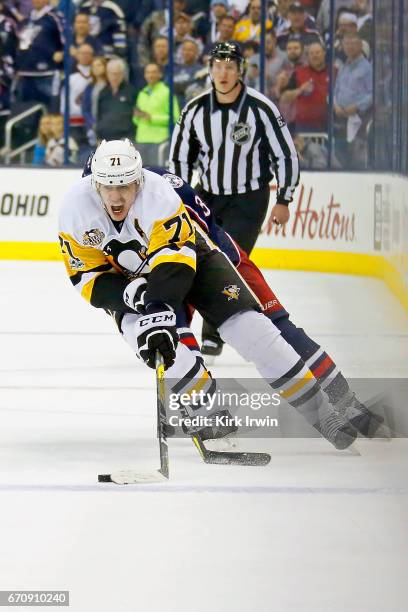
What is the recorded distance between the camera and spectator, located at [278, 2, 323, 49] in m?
11.1

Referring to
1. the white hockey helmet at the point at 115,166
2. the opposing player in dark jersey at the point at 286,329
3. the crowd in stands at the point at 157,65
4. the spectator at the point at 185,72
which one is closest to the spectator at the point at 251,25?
the crowd in stands at the point at 157,65

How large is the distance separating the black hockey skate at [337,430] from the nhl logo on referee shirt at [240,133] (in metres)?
Answer: 2.49

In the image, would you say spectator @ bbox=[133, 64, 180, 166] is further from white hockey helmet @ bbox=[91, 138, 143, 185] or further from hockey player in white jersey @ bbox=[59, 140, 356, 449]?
white hockey helmet @ bbox=[91, 138, 143, 185]

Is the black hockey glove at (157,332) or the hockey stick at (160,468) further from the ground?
the black hockey glove at (157,332)

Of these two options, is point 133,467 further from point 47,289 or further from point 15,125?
point 15,125

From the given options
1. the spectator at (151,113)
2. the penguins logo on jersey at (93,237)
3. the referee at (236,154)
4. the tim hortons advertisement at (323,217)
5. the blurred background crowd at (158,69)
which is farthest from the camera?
the spectator at (151,113)

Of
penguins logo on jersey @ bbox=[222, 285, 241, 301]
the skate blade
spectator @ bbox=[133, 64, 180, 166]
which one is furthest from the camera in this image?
spectator @ bbox=[133, 64, 180, 166]

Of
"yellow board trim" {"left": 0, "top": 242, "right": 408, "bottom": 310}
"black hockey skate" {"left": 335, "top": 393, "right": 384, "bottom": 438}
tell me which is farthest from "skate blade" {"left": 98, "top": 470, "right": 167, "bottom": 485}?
"yellow board trim" {"left": 0, "top": 242, "right": 408, "bottom": 310}

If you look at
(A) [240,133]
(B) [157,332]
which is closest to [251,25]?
(A) [240,133]

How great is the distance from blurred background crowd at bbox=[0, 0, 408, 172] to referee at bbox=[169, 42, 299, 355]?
12.6ft

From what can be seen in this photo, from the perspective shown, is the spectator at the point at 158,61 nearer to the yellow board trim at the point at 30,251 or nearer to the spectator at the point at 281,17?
the spectator at the point at 281,17

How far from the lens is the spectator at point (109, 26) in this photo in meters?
11.6

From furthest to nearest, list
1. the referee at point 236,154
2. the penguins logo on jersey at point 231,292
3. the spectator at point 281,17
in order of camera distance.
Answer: the spectator at point 281,17 → the referee at point 236,154 → the penguins logo on jersey at point 231,292

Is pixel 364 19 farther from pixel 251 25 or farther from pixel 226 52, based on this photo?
pixel 226 52
